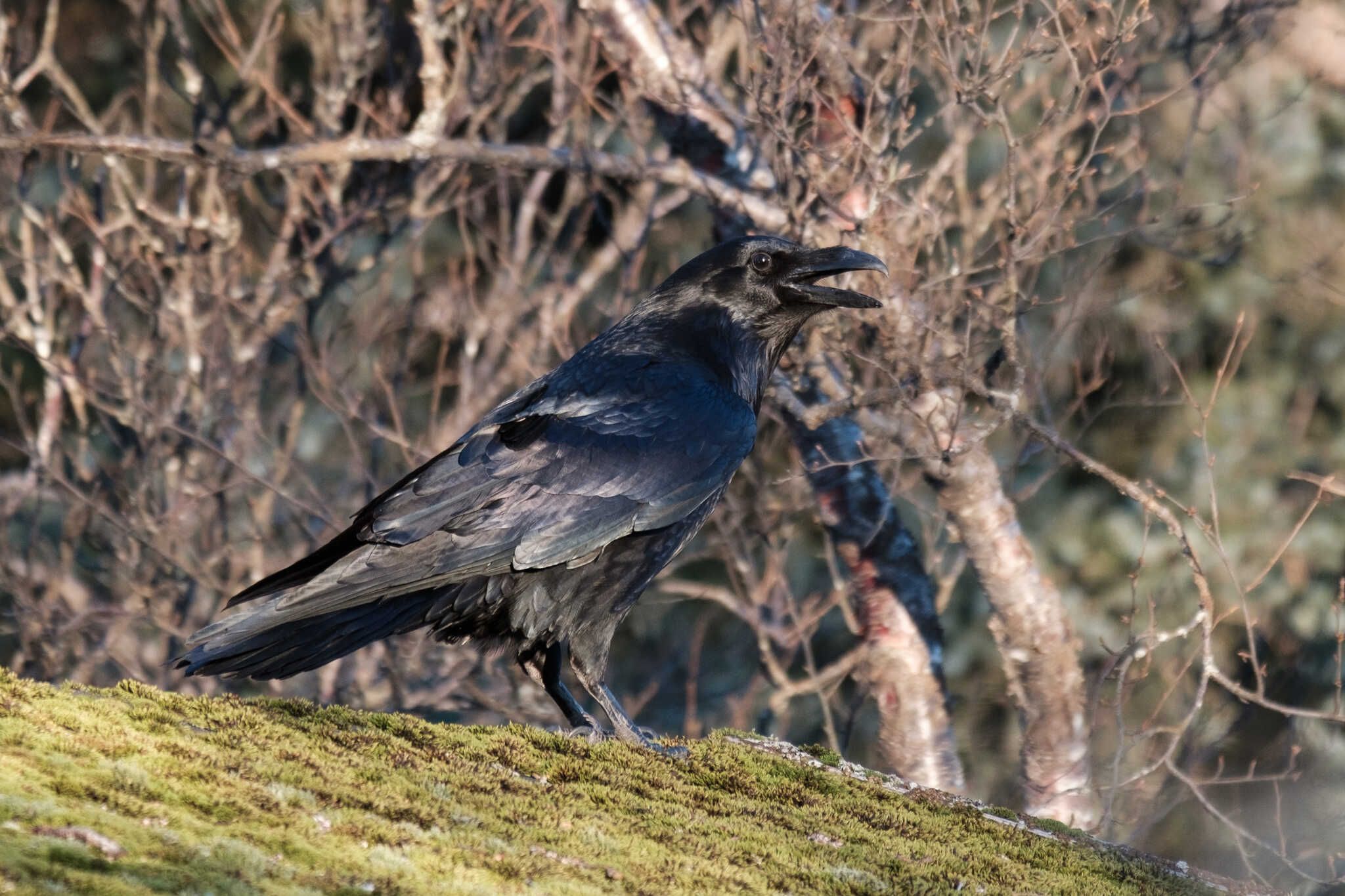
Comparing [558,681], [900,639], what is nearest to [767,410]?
[900,639]

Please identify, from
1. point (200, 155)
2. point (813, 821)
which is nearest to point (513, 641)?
point (813, 821)

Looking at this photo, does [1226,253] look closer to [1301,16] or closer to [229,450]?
[1301,16]

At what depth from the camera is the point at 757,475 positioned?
9.15 m

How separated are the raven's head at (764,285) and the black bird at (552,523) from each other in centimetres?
Result: 1

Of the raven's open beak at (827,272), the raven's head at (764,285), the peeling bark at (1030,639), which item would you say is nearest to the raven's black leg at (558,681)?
the raven's head at (764,285)

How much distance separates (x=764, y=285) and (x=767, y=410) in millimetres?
3675

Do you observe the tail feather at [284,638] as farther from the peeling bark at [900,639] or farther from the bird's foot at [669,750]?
the peeling bark at [900,639]

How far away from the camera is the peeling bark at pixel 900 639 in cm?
759

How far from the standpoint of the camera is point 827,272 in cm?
551

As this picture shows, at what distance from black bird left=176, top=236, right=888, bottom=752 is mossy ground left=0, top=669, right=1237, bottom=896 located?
29 cm

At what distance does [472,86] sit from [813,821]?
6347 millimetres

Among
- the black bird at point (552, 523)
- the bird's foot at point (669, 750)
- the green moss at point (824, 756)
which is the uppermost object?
the black bird at point (552, 523)

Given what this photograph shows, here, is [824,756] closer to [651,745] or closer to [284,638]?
[651,745]

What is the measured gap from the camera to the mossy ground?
9.68ft
